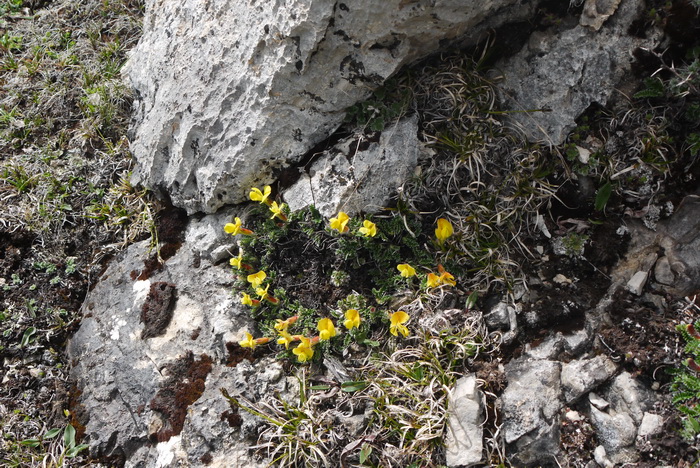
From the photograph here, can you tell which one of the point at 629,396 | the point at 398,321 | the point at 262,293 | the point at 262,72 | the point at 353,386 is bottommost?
the point at 629,396

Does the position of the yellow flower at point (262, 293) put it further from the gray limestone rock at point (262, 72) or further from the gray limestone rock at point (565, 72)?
the gray limestone rock at point (565, 72)

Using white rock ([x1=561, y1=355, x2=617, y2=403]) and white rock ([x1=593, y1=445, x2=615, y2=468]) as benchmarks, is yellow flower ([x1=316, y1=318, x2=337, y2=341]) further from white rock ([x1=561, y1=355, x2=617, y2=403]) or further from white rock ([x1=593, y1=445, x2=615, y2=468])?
white rock ([x1=593, y1=445, x2=615, y2=468])

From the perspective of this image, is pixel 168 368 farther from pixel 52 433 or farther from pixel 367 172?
pixel 367 172

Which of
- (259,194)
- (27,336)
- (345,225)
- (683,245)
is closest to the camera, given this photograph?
(683,245)

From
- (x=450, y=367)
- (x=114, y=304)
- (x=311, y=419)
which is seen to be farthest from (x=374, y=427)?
(x=114, y=304)

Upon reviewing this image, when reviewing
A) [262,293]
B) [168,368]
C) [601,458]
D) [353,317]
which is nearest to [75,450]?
[168,368]

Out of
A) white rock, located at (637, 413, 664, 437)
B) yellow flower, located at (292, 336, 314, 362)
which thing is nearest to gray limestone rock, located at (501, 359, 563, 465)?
white rock, located at (637, 413, 664, 437)

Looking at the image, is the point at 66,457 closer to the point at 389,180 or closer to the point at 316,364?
the point at 316,364

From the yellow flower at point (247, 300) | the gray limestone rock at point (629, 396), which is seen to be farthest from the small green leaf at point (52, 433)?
the gray limestone rock at point (629, 396)
